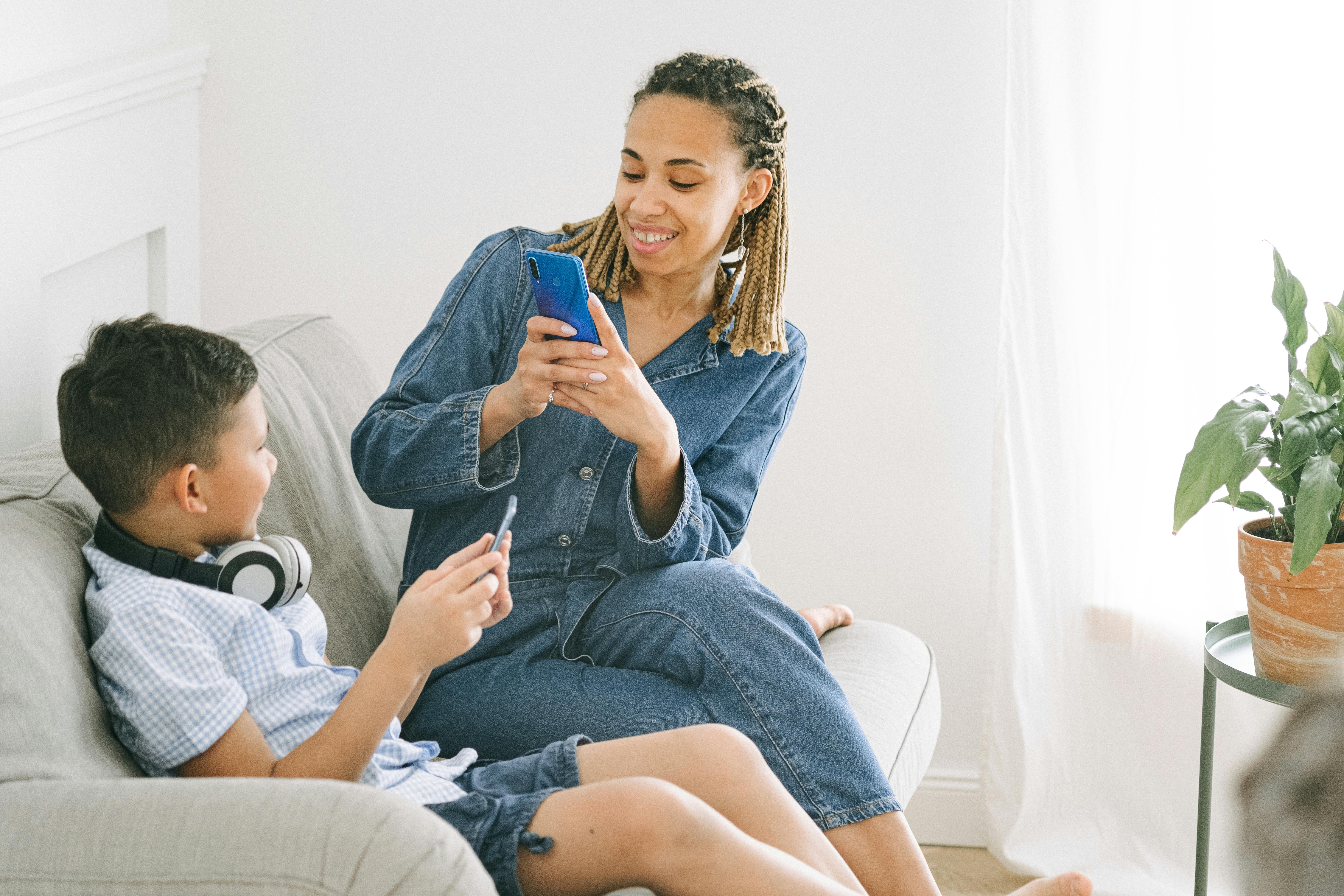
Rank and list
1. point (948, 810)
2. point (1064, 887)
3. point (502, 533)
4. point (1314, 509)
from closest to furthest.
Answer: point (502, 533) → point (1064, 887) → point (1314, 509) → point (948, 810)

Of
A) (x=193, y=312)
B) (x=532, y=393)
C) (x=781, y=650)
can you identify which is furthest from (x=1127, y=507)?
(x=193, y=312)

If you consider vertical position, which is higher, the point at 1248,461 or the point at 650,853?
the point at 1248,461

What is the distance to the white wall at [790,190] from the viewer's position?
2.38 metres

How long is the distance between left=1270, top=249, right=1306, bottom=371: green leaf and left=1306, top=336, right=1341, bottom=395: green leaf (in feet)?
0.08

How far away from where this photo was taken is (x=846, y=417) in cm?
251

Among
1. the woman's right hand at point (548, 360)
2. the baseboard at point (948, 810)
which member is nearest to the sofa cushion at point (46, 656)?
the woman's right hand at point (548, 360)

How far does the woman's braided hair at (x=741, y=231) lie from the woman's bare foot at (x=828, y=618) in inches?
17.1

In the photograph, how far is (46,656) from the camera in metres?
1.09

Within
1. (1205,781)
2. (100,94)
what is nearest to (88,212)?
(100,94)

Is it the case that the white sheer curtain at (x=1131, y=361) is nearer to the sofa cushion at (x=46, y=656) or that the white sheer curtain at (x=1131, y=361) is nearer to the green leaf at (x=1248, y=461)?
the green leaf at (x=1248, y=461)

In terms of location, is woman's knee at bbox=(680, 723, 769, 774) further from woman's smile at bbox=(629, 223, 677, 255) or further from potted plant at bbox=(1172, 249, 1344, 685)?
potted plant at bbox=(1172, 249, 1344, 685)

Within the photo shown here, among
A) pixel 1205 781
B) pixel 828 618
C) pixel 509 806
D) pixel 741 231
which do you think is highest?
pixel 741 231

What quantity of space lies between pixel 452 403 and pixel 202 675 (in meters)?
0.53

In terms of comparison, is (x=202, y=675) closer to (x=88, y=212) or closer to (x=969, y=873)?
(x=88, y=212)
